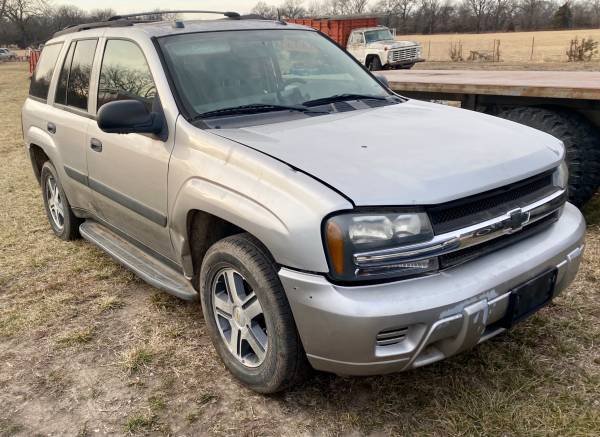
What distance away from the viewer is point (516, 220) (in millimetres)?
2453

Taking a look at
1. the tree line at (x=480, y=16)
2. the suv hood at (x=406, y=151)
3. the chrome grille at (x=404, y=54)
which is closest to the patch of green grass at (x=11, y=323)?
the suv hood at (x=406, y=151)

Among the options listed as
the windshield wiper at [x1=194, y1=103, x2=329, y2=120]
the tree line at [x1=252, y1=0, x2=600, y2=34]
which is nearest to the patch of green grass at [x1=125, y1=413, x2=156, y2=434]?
the windshield wiper at [x1=194, y1=103, x2=329, y2=120]

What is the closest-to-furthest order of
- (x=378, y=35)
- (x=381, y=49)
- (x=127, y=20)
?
(x=127, y=20)
(x=381, y=49)
(x=378, y=35)

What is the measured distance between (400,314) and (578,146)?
308 cm

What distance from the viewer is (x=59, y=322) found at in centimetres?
367

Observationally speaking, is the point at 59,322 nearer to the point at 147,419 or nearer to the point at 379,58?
the point at 147,419

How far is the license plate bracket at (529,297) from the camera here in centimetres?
239

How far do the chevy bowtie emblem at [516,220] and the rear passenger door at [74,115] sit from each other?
2.77 meters

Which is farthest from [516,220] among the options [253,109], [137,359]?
[137,359]

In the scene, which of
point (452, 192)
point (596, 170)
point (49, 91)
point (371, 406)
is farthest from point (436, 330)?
point (49, 91)

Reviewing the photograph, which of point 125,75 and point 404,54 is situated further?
point 404,54

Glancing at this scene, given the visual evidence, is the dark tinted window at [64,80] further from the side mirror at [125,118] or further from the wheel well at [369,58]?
the wheel well at [369,58]

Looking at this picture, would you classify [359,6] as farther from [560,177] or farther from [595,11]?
[560,177]

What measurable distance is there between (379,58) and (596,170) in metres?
21.4
